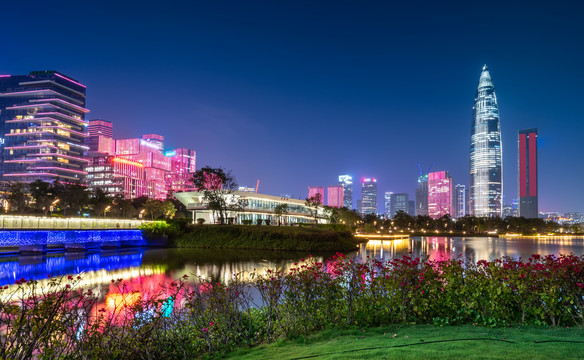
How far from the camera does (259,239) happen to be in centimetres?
5028

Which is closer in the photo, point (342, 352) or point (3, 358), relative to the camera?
point (3, 358)

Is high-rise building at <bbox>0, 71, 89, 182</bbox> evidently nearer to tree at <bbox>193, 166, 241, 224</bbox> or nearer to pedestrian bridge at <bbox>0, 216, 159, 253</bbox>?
tree at <bbox>193, 166, 241, 224</bbox>

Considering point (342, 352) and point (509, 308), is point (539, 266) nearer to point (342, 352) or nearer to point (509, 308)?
point (509, 308)

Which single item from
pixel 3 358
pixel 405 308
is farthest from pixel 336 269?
pixel 3 358

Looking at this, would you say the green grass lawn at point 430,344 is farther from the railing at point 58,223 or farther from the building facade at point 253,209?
the building facade at point 253,209

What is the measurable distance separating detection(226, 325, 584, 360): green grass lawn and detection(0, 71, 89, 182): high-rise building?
16012cm

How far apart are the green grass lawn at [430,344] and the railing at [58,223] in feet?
127

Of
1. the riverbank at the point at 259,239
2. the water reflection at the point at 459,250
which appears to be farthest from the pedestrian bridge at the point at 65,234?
the water reflection at the point at 459,250

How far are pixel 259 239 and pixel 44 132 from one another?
13417 centimetres

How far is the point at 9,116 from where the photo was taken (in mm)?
170750

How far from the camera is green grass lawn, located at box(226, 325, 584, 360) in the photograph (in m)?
6.22

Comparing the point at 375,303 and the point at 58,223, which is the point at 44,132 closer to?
the point at 58,223

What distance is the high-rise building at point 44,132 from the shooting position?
148500 mm

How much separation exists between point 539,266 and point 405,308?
3.25m
